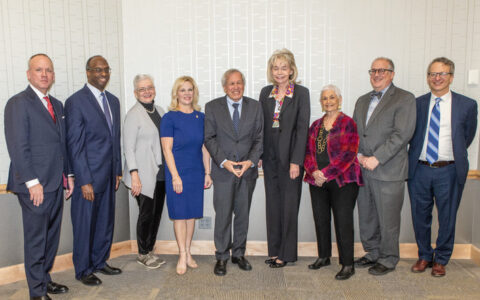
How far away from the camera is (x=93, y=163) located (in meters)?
2.72

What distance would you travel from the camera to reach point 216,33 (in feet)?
11.0

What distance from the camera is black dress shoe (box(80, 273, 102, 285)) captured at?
2.74 m

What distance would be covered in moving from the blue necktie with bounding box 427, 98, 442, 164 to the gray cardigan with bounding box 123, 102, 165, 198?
2188 mm

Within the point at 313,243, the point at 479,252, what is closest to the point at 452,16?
the point at 479,252

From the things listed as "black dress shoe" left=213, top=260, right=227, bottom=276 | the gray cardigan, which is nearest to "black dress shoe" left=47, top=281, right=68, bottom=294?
the gray cardigan

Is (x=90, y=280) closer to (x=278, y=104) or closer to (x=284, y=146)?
(x=284, y=146)

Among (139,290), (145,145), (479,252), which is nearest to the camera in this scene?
(139,290)

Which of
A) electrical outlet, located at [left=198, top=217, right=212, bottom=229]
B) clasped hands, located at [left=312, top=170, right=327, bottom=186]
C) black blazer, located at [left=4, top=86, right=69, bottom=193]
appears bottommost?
electrical outlet, located at [left=198, top=217, right=212, bottom=229]

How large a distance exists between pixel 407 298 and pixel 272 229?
1096 mm

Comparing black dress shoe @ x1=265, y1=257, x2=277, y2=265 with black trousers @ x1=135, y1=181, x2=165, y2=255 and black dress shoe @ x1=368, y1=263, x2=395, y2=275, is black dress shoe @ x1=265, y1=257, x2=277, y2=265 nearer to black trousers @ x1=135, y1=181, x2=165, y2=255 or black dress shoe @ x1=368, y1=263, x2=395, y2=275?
black dress shoe @ x1=368, y1=263, x2=395, y2=275

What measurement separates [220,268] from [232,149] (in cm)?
98

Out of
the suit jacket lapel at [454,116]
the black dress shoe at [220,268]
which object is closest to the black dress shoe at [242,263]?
the black dress shoe at [220,268]

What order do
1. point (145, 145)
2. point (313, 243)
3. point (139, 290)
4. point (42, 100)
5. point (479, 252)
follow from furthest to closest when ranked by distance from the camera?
point (313, 243) < point (479, 252) < point (145, 145) < point (139, 290) < point (42, 100)

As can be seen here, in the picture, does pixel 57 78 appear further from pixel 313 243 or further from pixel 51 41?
pixel 313 243
